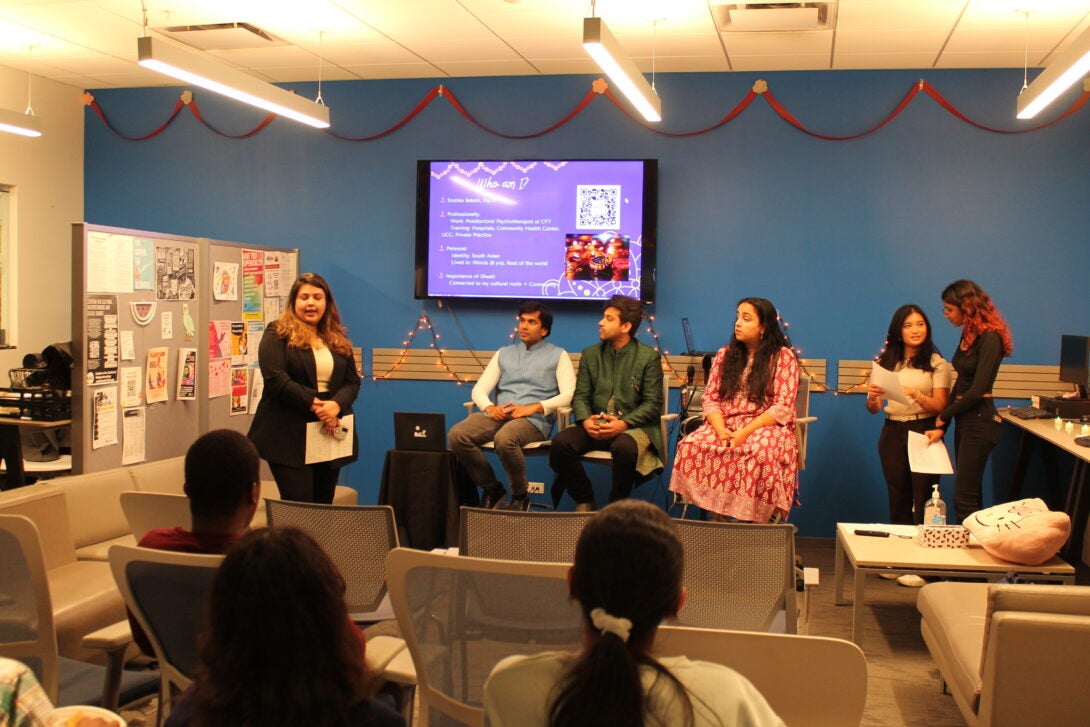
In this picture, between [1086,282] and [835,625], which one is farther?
[1086,282]

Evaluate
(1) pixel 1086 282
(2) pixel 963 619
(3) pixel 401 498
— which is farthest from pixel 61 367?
(1) pixel 1086 282

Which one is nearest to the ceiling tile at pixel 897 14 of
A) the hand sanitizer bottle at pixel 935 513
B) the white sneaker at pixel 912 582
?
the hand sanitizer bottle at pixel 935 513

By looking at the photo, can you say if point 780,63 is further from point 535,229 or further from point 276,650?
point 276,650

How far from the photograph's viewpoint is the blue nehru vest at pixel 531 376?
19.2ft

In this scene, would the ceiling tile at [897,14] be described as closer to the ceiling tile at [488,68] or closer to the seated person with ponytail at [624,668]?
the ceiling tile at [488,68]

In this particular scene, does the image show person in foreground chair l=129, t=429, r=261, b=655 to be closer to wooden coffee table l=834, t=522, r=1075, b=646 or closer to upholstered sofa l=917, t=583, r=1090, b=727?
upholstered sofa l=917, t=583, r=1090, b=727

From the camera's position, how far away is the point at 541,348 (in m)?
5.93

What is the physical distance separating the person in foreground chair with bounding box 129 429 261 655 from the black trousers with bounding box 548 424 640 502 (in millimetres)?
3147

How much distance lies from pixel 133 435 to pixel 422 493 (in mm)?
1547

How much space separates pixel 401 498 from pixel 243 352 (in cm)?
168

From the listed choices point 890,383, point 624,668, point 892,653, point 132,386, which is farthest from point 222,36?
point 624,668

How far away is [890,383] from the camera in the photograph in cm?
524

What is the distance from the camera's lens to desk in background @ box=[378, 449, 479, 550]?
5.43 metres

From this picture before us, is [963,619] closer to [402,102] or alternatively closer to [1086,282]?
[1086,282]
